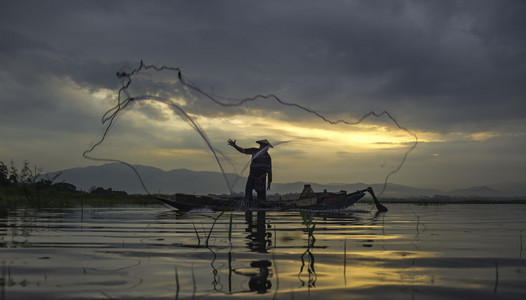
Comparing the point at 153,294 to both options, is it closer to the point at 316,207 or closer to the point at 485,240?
the point at 485,240

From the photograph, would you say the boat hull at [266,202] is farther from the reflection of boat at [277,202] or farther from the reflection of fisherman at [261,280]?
the reflection of fisherman at [261,280]

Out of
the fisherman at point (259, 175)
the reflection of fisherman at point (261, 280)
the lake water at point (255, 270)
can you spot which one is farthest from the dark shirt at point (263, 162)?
the reflection of fisherman at point (261, 280)

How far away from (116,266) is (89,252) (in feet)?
6.59

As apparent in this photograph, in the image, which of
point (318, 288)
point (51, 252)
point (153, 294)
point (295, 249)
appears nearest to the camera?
point (153, 294)

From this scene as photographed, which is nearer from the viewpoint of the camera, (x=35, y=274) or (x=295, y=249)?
(x=35, y=274)

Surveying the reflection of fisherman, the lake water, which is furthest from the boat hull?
the reflection of fisherman

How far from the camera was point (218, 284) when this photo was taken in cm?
563

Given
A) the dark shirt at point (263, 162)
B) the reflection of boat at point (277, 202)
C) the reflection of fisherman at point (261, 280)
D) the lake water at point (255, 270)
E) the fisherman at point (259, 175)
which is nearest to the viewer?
the lake water at point (255, 270)

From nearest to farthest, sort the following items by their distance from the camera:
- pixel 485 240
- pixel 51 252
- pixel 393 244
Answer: pixel 51 252, pixel 393 244, pixel 485 240

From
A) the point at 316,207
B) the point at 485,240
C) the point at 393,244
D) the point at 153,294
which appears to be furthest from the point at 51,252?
the point at 316,207

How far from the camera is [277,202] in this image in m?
36.8

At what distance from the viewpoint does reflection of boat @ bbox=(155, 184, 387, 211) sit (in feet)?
114

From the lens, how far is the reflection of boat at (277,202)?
34812 mm

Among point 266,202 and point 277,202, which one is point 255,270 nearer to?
point 266,202
